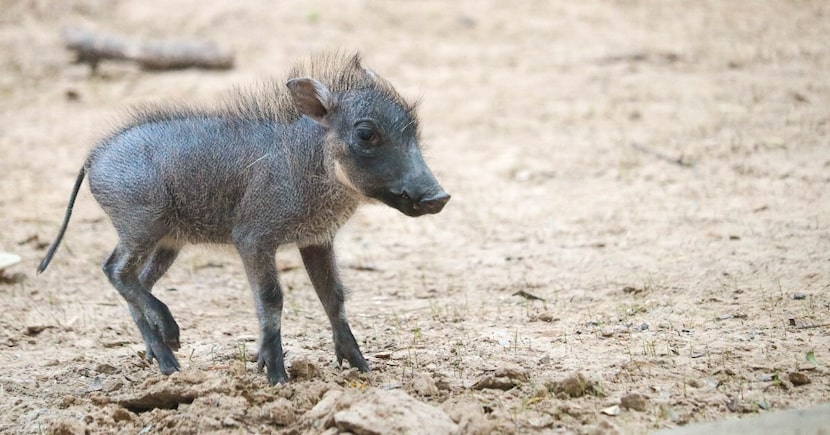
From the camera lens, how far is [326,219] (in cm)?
540

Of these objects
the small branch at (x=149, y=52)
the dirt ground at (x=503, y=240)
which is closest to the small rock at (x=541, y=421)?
the dirt ground at (x=503, y=240)

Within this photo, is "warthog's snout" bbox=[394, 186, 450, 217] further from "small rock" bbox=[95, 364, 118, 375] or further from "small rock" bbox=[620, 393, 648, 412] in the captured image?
"small rock" bbox=[95, 364, 118, 375]

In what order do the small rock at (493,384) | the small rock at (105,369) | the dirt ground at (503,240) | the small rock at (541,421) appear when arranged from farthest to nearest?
the small rock at (105,369) → the small rock at (493,384) → the dirt ground at (503,240) → the small rock at (541,421)

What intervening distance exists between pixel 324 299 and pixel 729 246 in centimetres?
331

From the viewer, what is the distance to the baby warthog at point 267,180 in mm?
5238

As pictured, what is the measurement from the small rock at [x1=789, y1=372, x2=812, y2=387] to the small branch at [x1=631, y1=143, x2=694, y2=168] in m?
4.97

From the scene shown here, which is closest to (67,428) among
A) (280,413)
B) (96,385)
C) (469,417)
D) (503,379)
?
(96,385)

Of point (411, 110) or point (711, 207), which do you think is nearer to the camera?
point (411, 110)

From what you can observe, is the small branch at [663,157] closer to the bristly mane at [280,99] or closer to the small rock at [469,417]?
the bristly mane at [280,99]

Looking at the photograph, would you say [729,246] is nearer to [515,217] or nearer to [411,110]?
[515,217]

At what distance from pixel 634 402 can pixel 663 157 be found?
5565 mm

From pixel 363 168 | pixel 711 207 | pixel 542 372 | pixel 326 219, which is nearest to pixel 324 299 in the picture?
pixel 326 219

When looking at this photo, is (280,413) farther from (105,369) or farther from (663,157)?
(663,157)

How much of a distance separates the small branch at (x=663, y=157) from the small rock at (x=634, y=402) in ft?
17.4
